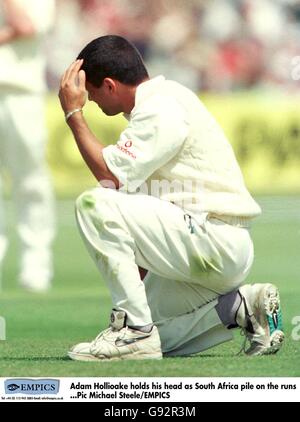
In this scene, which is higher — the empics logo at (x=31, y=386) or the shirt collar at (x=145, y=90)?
the shirt collar at (x=145, y=90)

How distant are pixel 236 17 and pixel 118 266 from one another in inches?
220

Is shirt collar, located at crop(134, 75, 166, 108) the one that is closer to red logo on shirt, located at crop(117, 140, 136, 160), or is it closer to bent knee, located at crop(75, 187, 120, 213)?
red logo on shirt, located at crop(117, 140, 136, 160)

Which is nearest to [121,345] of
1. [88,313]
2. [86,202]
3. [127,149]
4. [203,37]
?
[86,202]

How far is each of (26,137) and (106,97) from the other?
192 centimetres

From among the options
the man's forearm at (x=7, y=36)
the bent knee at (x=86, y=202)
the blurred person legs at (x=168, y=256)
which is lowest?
the blurred person legs at (x=168, y=256)

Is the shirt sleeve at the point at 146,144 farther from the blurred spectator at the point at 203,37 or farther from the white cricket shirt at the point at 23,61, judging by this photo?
the blurred spectator at the point at 203,37

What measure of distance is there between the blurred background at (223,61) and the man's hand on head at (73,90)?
3849 millimetres

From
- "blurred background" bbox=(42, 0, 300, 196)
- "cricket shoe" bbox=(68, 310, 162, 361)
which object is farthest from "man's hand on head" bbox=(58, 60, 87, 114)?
"blurred background" bbox=(42, 0, 300, 196)

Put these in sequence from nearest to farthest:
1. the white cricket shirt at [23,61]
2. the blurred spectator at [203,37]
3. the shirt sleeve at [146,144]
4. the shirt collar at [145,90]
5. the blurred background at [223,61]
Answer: the shirt sleeve at [146,144] < the shirt collar at [145,90] < the white cricket shirt at [23,61] < the blurred background at [223,61] < the blurred spectator at [203,37]

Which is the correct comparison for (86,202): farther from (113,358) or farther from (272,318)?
(272,318)

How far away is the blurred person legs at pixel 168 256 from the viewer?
11.4ft

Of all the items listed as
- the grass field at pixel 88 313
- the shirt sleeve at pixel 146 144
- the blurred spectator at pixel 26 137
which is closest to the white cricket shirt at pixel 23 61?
the blurred spectator at pixel 26 137

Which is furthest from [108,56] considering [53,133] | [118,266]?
[53,133]
